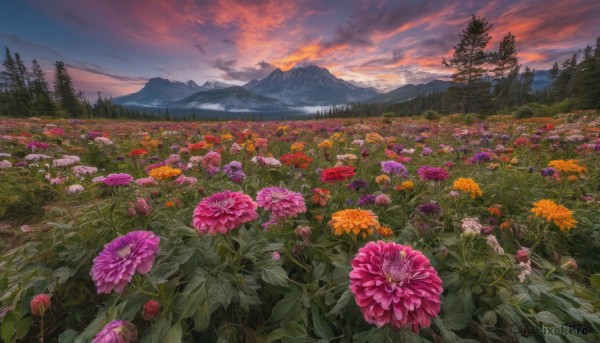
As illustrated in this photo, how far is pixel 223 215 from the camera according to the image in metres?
1.44

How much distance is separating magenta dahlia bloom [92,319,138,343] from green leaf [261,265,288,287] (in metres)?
Answer: 0.67

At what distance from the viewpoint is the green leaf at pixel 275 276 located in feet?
4.60

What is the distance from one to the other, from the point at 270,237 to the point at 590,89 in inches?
1297

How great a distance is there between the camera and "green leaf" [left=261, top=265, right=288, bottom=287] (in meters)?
1.40

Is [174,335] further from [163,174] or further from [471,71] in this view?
[471,71]

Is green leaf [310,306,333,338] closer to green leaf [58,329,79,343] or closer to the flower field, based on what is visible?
the flower field

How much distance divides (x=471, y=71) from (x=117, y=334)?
48571 mm

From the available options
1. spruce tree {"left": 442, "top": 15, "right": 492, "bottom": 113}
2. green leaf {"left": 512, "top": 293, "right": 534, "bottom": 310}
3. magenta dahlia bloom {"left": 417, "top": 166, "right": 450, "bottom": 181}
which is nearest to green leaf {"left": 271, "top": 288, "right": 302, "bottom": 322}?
green leaf {"left": 512, "top": 293, "right": 534, "bottom": 310}

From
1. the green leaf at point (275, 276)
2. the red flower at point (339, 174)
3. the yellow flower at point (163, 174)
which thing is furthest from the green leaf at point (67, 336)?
the red flower at point (339, 174)

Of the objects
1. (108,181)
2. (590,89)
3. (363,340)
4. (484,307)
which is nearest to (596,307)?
(484,307)

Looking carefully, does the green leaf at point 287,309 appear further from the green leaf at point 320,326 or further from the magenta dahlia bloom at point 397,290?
the magenta dahlia bloom at point 397,290

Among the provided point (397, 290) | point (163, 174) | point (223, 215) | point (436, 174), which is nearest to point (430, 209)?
point (436, 174)

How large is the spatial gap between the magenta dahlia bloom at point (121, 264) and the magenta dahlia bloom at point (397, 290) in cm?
103

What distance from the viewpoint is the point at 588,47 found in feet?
217
